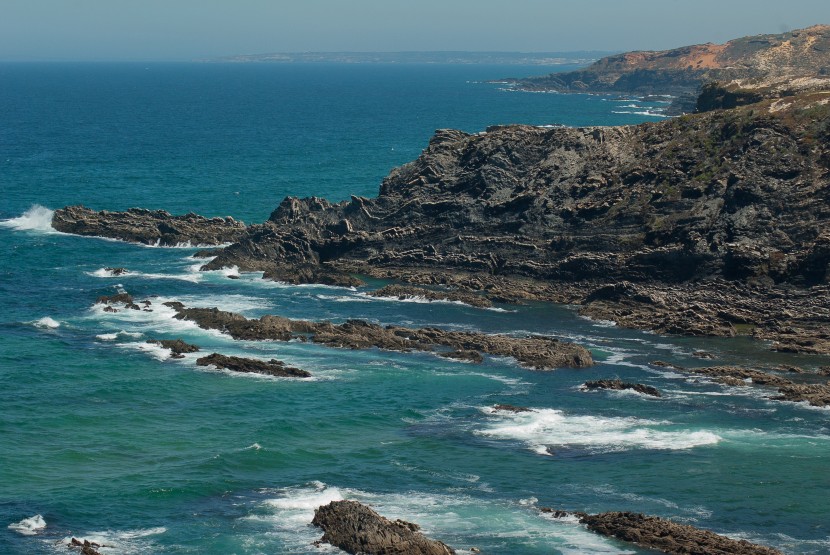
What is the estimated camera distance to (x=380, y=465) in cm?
5309

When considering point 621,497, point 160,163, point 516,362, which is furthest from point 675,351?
point 160,163

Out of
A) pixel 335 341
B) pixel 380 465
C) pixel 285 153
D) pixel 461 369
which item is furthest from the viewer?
pixel 285 153

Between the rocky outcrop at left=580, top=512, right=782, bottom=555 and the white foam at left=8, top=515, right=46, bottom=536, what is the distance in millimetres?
21883

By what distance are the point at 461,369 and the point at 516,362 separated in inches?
154

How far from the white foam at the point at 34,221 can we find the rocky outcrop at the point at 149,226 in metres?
1.22

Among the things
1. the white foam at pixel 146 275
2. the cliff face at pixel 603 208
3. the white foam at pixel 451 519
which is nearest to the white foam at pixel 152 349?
the white foam at pixel 146 275

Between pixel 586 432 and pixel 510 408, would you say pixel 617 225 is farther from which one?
pixel 586 432

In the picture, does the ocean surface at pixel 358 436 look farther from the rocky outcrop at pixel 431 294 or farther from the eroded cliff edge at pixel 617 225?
the eroded cliff edge at pixel 617 225

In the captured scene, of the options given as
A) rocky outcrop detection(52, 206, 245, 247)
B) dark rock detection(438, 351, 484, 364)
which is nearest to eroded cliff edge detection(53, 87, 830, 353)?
rocky outcrop detection(52, 206, 245, 247)

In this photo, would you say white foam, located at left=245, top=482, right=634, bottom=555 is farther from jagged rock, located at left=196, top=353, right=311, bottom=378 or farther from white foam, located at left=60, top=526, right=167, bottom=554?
jagged rock, located at left=196, top=353, right=311, bottom=378

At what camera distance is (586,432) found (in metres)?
57.3

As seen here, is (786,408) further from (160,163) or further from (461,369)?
(160,163)

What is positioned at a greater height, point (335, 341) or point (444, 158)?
point (444, 158)

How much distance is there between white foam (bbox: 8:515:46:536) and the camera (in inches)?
1763
